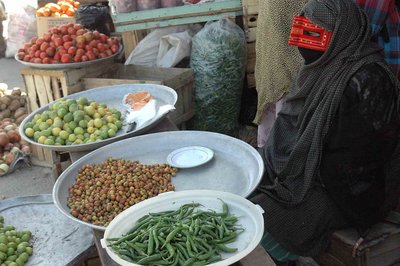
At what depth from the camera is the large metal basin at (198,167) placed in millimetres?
1979

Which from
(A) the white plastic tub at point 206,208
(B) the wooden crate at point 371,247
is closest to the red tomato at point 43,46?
(A) the white plastic tub at point 206,208

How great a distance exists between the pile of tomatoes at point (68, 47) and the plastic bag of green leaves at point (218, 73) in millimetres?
825

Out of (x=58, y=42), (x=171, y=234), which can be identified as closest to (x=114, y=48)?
(x=58, y=42)

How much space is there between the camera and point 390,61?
2.55 metres

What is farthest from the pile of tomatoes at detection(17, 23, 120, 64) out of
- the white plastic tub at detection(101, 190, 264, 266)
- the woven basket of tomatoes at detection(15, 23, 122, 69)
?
the white plastic tub at detection(101, 190, 264, 266)

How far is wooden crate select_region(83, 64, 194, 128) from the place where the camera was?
3.93 metres

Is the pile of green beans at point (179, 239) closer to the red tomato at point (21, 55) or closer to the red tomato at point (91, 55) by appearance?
the red tomato at point (91, 55)

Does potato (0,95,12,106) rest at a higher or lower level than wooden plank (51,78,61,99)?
lower

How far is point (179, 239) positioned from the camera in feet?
4.89

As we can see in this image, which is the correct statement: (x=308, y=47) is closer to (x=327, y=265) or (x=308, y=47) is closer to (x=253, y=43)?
(x=327, y=265)

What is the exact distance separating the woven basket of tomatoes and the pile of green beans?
2640 mm

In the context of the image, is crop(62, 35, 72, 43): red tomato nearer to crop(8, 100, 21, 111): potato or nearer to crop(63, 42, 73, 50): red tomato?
crop(63, 42, 73, 50): red tomato

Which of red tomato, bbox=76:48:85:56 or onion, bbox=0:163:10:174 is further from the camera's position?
onion, bbox=0:163:10:174

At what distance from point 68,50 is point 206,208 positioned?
274 centimetres
